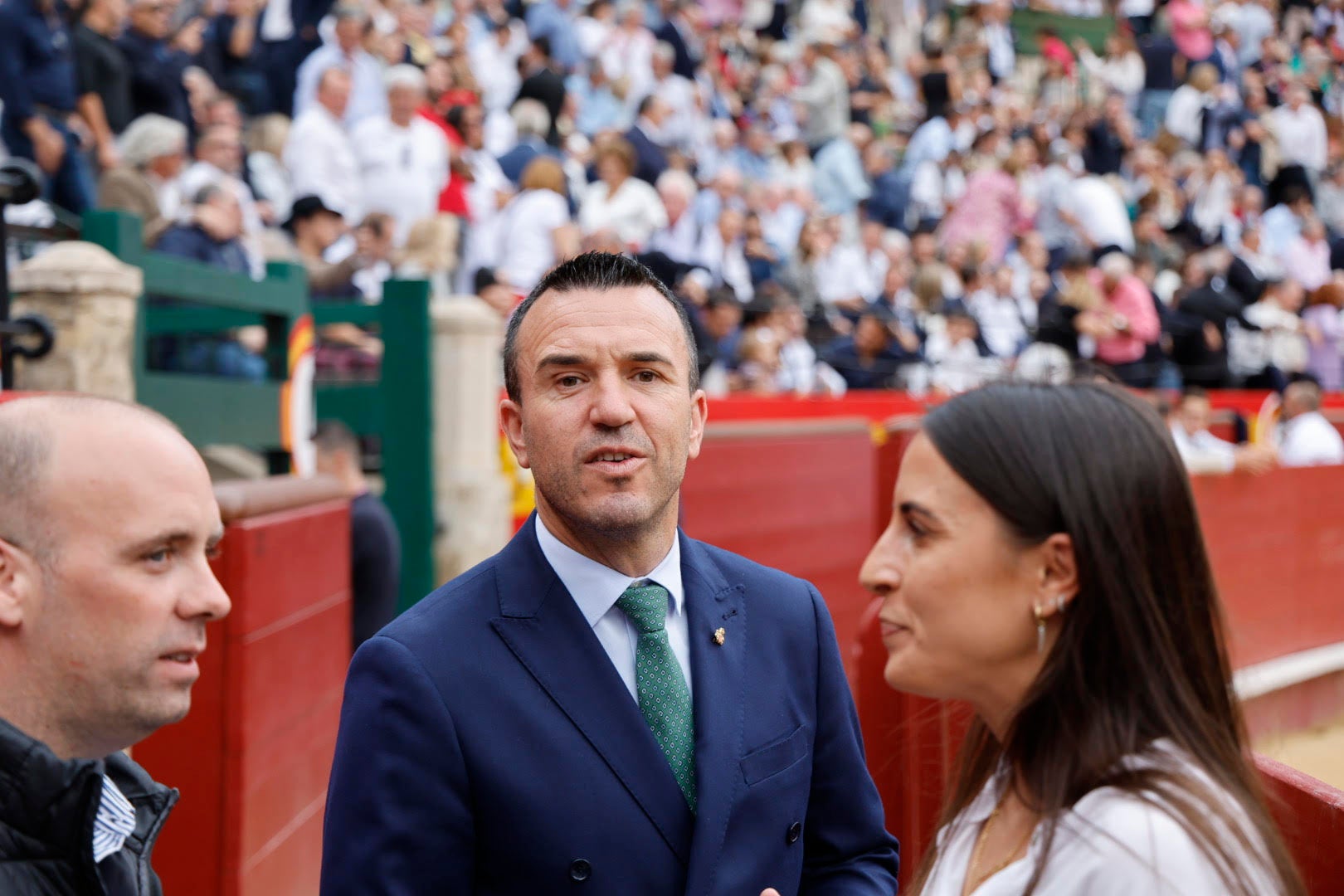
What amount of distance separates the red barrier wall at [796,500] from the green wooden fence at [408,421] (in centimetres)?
114

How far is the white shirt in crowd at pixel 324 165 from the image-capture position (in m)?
8.18

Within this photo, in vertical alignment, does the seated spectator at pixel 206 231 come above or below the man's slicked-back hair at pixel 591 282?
above

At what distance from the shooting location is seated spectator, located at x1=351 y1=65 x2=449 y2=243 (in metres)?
8.37

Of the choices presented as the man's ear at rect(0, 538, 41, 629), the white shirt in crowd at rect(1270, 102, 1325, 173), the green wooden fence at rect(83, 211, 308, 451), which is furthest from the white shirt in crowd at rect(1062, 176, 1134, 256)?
the man's ear at rect(0, 538, 41, 629)

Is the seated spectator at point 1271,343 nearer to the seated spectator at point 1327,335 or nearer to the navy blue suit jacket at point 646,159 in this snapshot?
the seated spectator at point 1327,335

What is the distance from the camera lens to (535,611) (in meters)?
1.96

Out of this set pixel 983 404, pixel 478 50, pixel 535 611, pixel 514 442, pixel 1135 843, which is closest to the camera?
pixel 1135 843

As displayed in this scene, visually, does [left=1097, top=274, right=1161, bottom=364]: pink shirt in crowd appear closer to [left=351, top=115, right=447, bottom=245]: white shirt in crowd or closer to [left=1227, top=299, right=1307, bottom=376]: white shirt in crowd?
[left=1227, top=299, right=1307, bottom=376]: white shirt in crowd

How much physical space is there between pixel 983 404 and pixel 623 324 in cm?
62

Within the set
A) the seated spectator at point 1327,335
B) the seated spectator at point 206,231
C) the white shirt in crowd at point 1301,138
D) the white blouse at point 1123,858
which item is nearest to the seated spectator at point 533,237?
the seated spectator at point 206,231

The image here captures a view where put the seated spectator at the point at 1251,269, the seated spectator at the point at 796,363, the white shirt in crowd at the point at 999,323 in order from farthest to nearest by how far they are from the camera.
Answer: the seated spectator at the point at 1251,269 → the white shirt in crowd at the point at 999,323 → the seated spectator at the point at 796,363

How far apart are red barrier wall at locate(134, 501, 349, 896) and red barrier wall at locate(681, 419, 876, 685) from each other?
256 cm

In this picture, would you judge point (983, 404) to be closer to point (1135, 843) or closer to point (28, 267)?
point (1135, 843)

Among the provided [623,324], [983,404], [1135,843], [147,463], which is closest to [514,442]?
[623,324]
